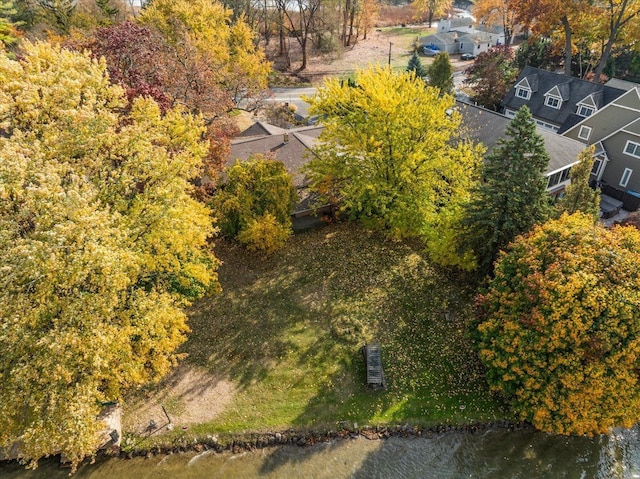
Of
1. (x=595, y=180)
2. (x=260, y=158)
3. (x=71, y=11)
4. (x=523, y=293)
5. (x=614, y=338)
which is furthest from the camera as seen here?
(x=71, y=11)

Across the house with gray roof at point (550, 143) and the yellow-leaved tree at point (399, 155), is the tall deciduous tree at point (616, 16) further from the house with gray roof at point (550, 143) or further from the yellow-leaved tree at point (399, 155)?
the yellow-leaved tree at point (399, 155)

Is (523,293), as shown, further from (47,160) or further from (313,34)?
(313,34)

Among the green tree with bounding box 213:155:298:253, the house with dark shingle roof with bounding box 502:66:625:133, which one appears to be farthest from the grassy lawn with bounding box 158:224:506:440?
the house with dark shingle roof with bounding box 502:66:625:133

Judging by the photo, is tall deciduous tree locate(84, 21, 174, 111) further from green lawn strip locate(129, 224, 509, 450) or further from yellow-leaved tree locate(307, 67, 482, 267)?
green lawn strip locate(129, 224, 509, 450)

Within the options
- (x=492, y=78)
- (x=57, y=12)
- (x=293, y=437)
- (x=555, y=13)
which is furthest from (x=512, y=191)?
(x=57, y=12)

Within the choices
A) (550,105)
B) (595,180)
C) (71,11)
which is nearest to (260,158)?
(595,180)

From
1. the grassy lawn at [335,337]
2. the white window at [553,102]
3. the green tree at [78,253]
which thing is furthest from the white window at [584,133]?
the green tree at [78,253]
